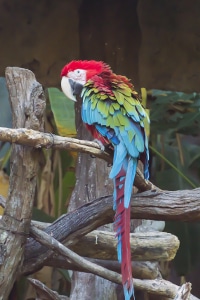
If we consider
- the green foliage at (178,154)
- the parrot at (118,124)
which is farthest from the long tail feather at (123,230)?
the green foliage at (178,154)

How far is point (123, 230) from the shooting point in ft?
4.18

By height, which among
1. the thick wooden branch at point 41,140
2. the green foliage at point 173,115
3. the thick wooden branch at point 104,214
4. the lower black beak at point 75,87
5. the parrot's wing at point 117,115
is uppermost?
the green foliage at point 173,115

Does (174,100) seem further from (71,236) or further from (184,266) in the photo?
(71,236)

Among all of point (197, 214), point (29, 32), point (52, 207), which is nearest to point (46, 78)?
point (29, 32)

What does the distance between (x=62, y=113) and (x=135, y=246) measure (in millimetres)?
847

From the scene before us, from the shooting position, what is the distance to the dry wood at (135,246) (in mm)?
1520

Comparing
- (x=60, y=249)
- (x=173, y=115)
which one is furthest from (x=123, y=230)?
(x=173, y=115)

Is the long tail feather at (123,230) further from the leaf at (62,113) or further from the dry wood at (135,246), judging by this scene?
the leaf at (62,113)

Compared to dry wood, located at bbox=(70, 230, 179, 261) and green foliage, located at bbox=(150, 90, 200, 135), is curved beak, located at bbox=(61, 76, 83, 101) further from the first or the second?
green foliage, located at bbox=(150, 90, 200, 135)

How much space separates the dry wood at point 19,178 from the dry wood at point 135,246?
0.68ft

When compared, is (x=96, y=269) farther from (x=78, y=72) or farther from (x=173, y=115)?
(x=173, y=115)

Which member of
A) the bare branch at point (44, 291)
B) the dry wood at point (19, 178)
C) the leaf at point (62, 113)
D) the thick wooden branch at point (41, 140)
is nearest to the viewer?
the thick wooden branch at point (41, 140)

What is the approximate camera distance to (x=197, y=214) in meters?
1.37

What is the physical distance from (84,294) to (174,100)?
4.11ft
